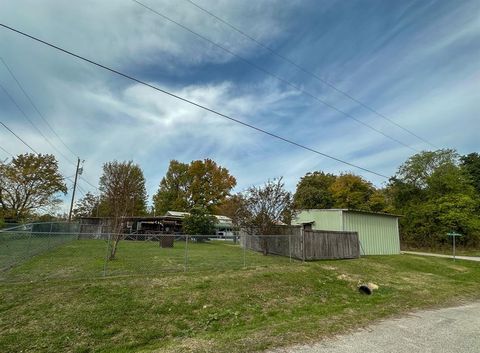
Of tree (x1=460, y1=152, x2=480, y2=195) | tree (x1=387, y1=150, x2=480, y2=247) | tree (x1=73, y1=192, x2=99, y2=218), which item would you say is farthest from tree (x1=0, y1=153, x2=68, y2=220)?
tree (x1=460, y1=152, x2=480, y2=195)

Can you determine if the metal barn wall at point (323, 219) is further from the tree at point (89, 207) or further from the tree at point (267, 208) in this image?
the tree at point (89, 207)

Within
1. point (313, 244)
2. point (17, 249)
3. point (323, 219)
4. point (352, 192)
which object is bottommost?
point (17, 249)

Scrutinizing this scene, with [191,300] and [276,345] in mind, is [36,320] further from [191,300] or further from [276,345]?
[276,345]

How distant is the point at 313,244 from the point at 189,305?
9418 millimetres

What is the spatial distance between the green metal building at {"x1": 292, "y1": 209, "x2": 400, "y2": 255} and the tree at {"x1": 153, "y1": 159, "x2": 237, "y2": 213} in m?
30.0

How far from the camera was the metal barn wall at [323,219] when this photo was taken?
19.3 m

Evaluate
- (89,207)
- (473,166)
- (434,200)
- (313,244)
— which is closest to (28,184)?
(89,207)

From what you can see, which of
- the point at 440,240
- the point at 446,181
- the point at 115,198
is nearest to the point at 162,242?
the point at 115,198

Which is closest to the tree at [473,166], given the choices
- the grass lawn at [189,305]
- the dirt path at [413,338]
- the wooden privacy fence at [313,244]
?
the wooden privacy fence at [313,244]

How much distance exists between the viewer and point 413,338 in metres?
5.47

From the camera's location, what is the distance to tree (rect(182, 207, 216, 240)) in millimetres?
34250

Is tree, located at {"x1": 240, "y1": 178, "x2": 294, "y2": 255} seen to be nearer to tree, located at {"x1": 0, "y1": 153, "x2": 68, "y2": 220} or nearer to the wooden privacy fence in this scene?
the wooden privacy fence

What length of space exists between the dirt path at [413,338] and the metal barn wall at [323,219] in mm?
12057

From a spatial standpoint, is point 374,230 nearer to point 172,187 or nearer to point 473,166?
point 473,166
